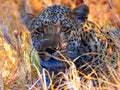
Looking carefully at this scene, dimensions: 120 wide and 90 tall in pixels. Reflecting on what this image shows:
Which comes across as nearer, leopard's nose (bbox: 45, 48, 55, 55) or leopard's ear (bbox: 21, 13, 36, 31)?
leopard's nose (bbox: 45, 48, 55, 55)

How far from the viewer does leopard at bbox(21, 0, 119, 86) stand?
18.8 feet

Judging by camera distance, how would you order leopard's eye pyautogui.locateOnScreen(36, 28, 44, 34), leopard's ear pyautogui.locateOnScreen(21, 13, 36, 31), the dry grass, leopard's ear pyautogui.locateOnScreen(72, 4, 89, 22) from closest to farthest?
the dry grass < leopard's eye pyautogui.locateOnScreen(36, 28, 44, 34) < leopard's ear pyautogui.locateOnScreen(72, 4, 89, 22) < leopard's ear pyautogui.locateOnScreen(21, 13, 36, 31)

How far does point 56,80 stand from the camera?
19.2 feet

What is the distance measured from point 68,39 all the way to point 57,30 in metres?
0.13

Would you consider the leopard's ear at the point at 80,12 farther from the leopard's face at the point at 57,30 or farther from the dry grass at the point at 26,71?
the dry grass at the point at 26,71

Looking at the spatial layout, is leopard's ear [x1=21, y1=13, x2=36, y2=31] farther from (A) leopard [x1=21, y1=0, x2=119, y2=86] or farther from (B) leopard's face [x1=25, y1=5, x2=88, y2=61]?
(B) leopard's face [x1=25, y1=5, x2=88, y2=61]

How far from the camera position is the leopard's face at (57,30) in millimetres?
5711

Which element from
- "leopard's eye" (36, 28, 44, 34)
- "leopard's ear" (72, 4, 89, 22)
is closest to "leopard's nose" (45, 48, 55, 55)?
"leopard's eye" (36, 28, 44, 34)

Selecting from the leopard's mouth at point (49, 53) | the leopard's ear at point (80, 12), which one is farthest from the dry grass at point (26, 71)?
the leopard's ear at point (80, 12)

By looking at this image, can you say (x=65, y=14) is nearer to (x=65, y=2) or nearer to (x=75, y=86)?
(x=75, y=86)

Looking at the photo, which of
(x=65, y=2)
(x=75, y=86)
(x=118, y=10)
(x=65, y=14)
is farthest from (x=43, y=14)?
(x=65, y=2)

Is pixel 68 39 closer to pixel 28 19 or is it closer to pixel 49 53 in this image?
pixel 49 53

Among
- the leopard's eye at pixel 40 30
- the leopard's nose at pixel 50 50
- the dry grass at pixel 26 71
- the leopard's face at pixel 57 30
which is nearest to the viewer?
the dry grass at pixel 26 71

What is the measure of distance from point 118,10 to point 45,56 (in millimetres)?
4066
